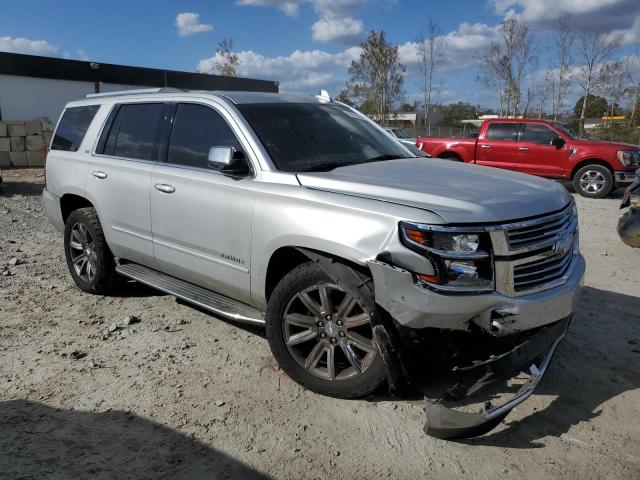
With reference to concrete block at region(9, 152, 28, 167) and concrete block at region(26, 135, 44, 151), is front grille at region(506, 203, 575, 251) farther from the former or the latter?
concrete block at region(9, 152, 28, 167)

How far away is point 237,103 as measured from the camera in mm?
4070

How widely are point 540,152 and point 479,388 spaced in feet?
38.1

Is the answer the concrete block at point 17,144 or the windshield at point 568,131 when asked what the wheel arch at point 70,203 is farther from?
the concrete block at point 17,144

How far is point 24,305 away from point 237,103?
9.39 ft

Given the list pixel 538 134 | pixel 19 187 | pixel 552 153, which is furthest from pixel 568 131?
pixel 19 187

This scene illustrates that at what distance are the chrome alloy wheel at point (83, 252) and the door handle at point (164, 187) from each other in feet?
4.26

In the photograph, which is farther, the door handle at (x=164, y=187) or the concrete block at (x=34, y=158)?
the concrete block at (x=34, y=158)

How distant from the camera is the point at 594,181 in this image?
1287 cm

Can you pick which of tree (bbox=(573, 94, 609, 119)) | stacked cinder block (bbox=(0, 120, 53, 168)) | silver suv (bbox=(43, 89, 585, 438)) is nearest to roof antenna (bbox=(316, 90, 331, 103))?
silver suv (bbox=(43, 89, 585, 438))

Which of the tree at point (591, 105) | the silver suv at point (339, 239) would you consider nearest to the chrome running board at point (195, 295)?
the silver suv at point (339, 239)

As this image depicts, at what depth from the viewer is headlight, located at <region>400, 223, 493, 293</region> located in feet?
9.25

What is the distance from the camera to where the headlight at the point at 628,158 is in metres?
12.6

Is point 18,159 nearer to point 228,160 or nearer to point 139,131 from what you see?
point 139,131

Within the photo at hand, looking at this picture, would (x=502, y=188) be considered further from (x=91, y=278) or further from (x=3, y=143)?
(x=3, y=143)
